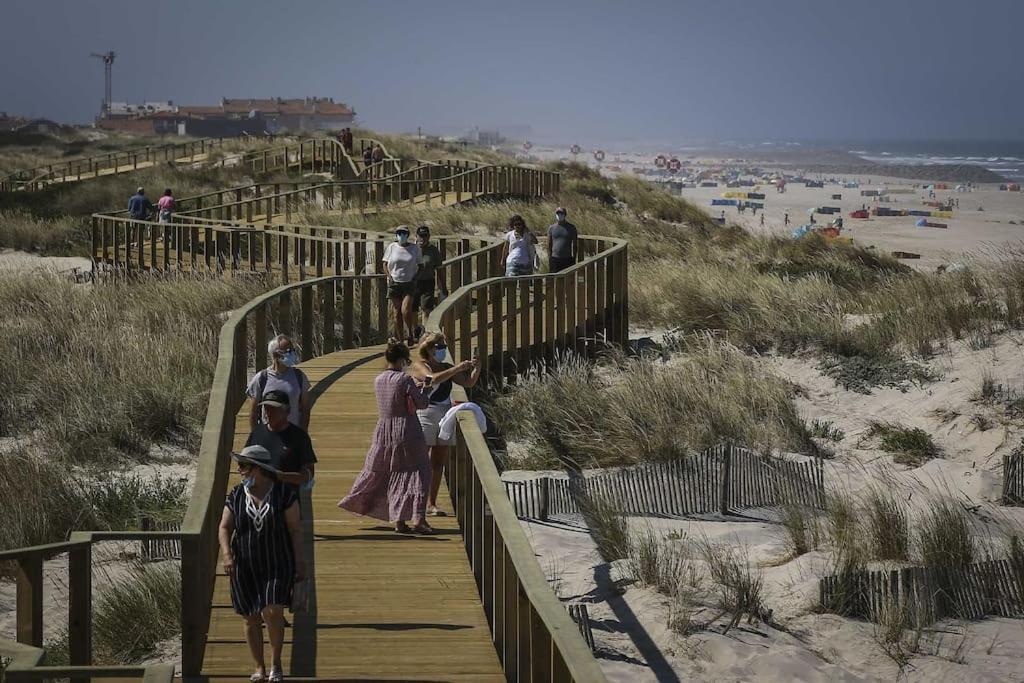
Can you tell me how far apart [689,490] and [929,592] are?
3107 mm

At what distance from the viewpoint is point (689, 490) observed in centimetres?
1252

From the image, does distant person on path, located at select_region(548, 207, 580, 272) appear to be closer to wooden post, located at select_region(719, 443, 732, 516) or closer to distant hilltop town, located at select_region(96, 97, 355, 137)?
wooden post, located at select_region(719, 443, 732, 516)

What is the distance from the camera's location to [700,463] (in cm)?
1274

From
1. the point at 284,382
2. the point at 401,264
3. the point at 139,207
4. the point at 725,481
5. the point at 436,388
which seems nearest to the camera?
the point at 284,382

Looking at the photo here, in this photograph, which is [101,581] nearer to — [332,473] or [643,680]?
[332,473]

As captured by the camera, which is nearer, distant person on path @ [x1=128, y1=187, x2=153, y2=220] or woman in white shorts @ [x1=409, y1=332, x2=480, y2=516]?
woman in white shorts @ [x1=409, y1=332, x2=480, y2=516]

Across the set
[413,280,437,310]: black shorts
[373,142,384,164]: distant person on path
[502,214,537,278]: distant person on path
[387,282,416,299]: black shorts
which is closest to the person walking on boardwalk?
[387,282,416,299]: black shorts

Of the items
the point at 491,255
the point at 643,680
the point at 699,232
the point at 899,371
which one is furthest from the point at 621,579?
the point at 699,232

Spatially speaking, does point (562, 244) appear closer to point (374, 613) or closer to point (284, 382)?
point (284, 382)

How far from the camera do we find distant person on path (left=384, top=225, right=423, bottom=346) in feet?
51.7

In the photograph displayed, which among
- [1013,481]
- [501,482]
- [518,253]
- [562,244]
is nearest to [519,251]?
[518,253]

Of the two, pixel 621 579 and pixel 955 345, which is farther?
pixel 955 345

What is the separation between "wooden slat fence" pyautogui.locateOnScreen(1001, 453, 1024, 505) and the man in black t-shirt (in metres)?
6.96

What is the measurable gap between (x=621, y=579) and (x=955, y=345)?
27.6 feet
